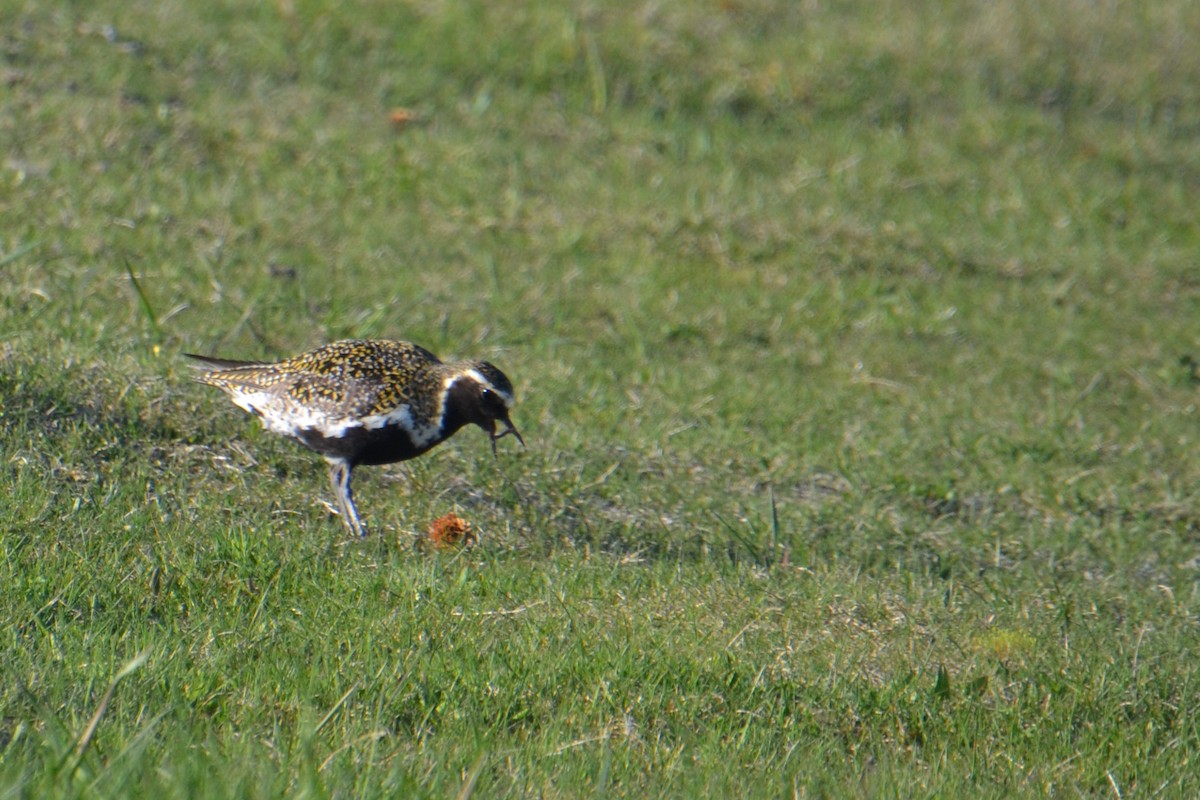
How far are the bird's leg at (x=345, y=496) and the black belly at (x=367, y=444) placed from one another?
58 millimetres

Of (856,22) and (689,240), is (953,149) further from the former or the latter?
(689,240)

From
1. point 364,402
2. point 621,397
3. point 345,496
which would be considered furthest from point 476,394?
point 621,397

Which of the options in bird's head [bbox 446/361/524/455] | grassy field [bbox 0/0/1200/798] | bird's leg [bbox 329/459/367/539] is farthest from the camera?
bird's head [bbox 446/361/524/455]

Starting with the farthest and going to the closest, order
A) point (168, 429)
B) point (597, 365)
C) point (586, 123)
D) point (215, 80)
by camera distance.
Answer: point (586, 123) < point (215, 80) < point (597, 365) < point (168, 429)

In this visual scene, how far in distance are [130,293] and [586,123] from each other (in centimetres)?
515

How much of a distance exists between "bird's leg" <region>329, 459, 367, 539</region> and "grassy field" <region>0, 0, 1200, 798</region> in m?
0.07

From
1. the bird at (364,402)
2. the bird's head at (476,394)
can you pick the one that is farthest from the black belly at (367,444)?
the bird's head at (476,394)

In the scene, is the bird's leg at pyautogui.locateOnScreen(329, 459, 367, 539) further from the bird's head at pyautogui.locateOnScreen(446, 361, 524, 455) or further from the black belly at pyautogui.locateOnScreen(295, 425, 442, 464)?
the bird's head at pyautogui.locateOnScreen(446, 361, 524, 455)

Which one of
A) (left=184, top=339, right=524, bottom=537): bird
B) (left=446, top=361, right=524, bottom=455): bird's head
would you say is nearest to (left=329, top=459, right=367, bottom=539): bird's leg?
(left=184, top=339, right=524, bottom=537): bird

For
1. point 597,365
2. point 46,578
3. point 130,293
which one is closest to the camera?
point 46,578

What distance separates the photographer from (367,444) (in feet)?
19.8

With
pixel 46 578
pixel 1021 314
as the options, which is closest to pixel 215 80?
pixel 1021 314

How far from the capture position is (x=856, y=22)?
1388cm

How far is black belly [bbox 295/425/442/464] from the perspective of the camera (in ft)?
19.8
